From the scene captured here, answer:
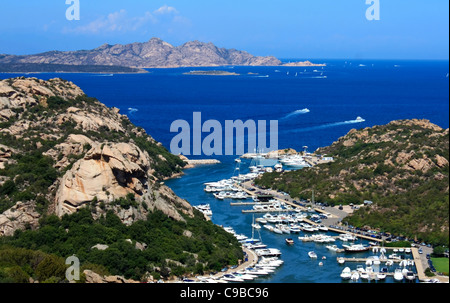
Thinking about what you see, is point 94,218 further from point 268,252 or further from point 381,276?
point 381,276

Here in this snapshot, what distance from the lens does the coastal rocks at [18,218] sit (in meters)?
21.7

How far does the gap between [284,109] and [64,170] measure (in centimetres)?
5413

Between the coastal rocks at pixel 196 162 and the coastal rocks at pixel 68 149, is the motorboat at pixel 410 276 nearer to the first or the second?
the coastal rocks at pixel 68 149

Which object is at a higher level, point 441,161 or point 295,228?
point 441,161

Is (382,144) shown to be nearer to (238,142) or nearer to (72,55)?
(238,142)

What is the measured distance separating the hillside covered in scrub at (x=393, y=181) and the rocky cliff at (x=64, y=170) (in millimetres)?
9061

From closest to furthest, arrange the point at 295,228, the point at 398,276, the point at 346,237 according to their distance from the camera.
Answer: the point at 398,276 → the point at 346,237 → the point at 295,228

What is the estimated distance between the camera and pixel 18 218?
2227cm

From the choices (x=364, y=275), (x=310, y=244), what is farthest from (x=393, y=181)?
(x=364, y=275)

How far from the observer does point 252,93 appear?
101312 millimetres

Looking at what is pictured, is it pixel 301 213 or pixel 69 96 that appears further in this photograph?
pixel 69 96

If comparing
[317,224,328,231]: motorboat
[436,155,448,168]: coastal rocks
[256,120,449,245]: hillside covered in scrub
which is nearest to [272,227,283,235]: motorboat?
[317,224,328,231]: motorboat
